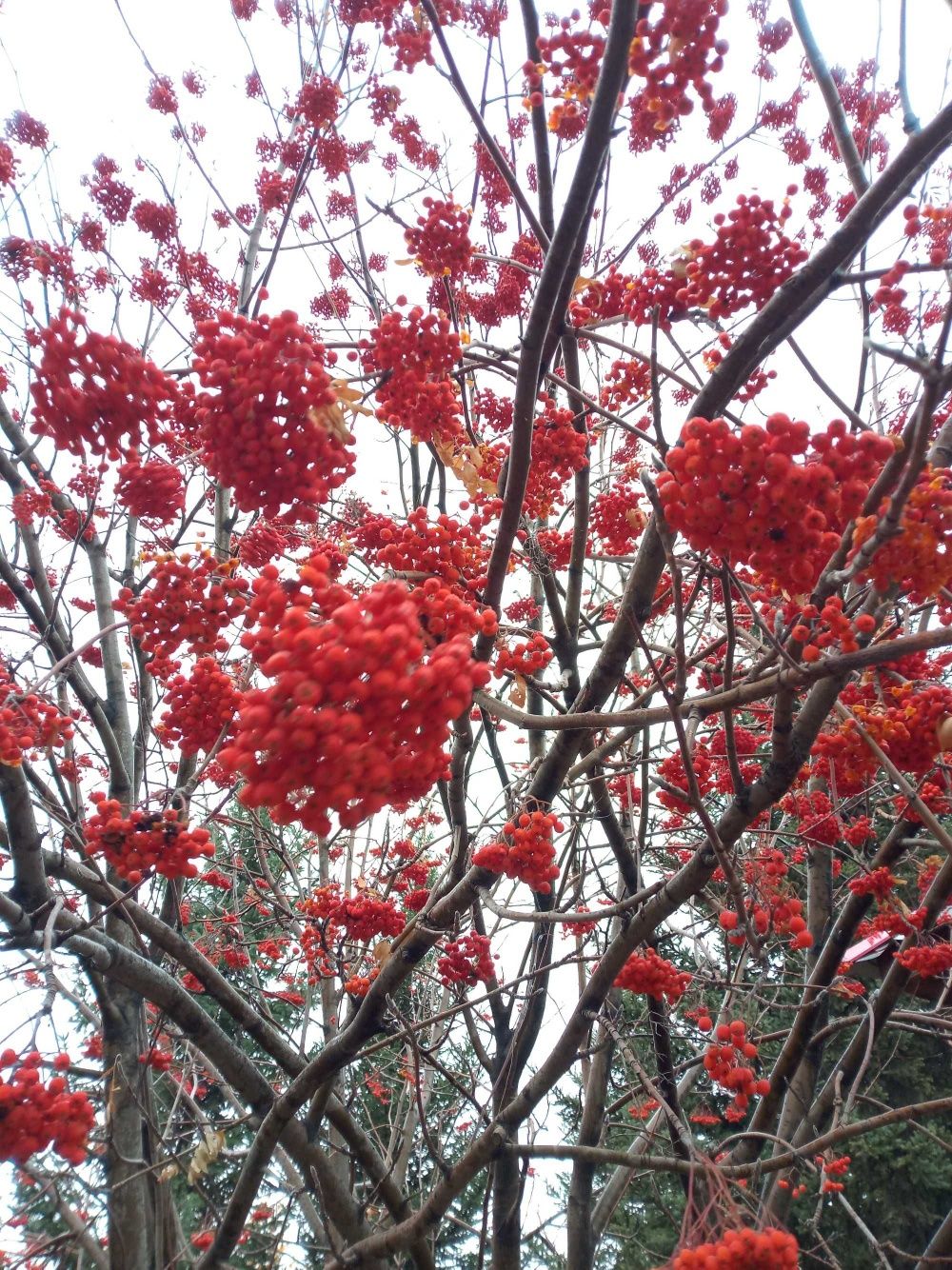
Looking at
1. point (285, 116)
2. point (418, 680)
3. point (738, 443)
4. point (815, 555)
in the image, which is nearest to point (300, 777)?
point (418, 680)

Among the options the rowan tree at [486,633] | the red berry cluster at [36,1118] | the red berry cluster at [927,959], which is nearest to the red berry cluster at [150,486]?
the rowan tree at [486,633]

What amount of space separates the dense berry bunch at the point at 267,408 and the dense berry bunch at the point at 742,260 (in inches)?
54.7

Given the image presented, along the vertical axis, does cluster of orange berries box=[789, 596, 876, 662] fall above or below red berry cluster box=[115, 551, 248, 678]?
below

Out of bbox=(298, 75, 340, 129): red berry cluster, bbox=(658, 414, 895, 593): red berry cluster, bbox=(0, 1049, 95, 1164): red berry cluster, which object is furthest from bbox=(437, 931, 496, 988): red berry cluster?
bbox=(298, 75, 340, 129): red berry cluster

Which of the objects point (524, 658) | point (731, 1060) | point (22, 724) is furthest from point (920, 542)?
point (22, 724)

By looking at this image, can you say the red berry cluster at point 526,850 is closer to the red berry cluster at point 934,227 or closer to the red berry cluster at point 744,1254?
the red berry cluster at point 744,1254

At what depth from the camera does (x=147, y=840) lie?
238cm

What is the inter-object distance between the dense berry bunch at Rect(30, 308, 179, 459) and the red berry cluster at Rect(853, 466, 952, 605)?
1636 millimetres

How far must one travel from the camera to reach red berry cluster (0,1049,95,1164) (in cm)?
209

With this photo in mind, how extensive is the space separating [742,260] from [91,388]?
1.96 metres

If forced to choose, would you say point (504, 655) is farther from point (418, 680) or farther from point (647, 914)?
point (418, 680)

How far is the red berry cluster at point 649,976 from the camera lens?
3.48 metres

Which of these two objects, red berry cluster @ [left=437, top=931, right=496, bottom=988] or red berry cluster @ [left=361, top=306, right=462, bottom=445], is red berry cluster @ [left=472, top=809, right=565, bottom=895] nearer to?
red berry cluster @ [left=437, top=931, right=496, bottom=988]

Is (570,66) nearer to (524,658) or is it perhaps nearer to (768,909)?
(524,658)
